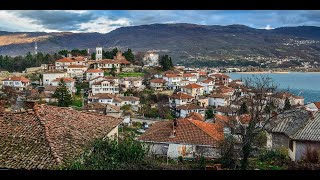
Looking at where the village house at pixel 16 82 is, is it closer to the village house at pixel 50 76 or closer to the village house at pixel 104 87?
the village house at pixel 50 76

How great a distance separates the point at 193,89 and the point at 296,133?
87.3 ft

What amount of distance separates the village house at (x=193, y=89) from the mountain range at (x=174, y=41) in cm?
695

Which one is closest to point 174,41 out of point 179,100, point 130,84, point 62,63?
point 62,63

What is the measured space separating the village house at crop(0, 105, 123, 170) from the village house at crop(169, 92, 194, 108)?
76.5 feet

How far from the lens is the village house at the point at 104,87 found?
31516 mm

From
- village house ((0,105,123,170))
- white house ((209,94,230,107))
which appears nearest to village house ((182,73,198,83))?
white house ((209,94,230,107))

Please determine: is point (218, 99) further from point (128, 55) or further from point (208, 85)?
point (128, 55)

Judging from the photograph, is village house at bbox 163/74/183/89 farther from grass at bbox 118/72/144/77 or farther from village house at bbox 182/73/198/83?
grass at bbox 118/72/144/77

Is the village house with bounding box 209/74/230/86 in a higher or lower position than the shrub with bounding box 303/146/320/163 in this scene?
lower

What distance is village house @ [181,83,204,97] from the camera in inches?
1324

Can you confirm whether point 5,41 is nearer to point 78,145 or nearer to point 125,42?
point 125,42

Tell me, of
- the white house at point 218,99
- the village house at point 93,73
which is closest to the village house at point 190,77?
the white house at point 218,99

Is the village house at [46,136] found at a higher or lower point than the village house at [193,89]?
higher

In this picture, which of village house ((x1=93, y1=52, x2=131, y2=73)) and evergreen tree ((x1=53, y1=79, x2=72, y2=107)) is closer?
evergreen tree ((x1=53, y1=79, x2=72, y2=107))
